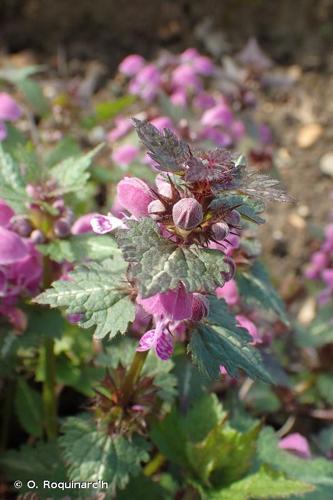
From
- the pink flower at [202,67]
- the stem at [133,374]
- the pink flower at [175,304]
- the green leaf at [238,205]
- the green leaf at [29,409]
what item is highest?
the pink flower at [202,67]

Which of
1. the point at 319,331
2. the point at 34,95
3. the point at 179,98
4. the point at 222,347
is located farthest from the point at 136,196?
the point at 34,95

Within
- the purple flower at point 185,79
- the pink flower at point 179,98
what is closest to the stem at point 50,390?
the pink flower at point 179,98

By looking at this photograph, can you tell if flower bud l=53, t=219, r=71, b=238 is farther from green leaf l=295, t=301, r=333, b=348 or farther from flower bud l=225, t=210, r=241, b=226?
green leaf l=295, t=301, r=333, b=348

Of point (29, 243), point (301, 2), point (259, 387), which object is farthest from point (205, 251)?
point (301, 2)

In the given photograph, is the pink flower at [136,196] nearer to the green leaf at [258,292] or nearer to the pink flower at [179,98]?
the green leaf at [258,292]

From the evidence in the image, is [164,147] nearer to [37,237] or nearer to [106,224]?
[106,224]

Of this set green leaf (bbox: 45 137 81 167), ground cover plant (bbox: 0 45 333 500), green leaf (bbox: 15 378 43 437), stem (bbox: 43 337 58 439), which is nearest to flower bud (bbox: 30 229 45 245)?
ground cover plant (bbox: 0 45 333 500)

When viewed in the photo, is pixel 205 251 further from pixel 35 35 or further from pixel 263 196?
pixel 35 35
